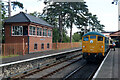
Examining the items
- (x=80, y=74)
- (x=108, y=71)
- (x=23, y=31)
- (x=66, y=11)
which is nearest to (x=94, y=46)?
(x=80, y=74)

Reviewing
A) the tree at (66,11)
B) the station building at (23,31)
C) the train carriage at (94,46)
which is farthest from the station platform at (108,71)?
the tree at (66,11)

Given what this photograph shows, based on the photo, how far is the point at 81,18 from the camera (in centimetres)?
3834

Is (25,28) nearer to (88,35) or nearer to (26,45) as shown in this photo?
(26,45)

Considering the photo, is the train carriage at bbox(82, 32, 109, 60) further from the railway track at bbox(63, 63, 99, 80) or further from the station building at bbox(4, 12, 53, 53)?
the station building at bbox(4, 12, 53, 53)

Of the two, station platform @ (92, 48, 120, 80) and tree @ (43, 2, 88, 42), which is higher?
tree @ (43, 2, 88, 42)

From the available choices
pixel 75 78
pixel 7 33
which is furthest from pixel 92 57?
pixel 7 33

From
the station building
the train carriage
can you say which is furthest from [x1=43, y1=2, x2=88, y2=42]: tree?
the train carriage

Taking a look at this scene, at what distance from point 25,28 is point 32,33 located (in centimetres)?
139

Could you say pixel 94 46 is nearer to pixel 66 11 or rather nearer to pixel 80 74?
pixel 80 74

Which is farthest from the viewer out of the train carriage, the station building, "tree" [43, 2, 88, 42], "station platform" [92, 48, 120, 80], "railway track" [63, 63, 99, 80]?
"tree" [43, 2, 88, 42]

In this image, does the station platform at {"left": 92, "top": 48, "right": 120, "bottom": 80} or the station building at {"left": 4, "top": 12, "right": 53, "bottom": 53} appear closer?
the station platform at {"left": 92, "top": 48, "right": 120, "bottom": 80}

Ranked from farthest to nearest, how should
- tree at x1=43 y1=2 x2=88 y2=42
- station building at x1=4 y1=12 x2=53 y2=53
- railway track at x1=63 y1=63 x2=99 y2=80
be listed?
tree at x1=43 y1=2 x2=88 y2=42
station building at x1=4 y1=12 x2=53 y2=53
railway track at x1=63 y1=63 x2=99 y2=80

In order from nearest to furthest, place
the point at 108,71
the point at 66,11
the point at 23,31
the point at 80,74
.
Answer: the point at 108,71 → the point at 80,74 → the point at 23,31 → the point at 66,11

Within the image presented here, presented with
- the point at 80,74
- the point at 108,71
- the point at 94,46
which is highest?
the point at 94,46
